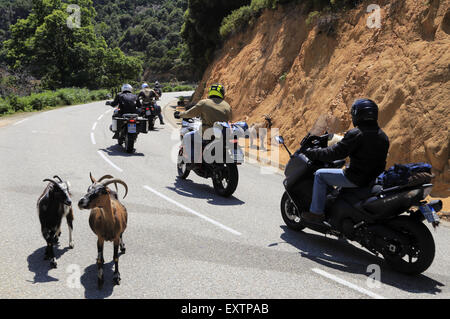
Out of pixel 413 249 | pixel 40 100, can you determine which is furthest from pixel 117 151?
pixel 40 100

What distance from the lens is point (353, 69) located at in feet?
48.2

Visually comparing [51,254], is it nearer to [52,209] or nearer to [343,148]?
[52,209]

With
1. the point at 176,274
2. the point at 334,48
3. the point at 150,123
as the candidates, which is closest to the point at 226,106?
the point at 176,274

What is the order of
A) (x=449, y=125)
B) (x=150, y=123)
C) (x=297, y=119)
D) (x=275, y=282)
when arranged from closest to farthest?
(x=275, y=282), (x=449, y=125), (x=297, y=119), (x=150, y=123)

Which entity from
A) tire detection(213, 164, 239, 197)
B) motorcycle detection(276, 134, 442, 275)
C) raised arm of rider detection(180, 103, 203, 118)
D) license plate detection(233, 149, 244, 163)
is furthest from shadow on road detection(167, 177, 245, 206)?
motorcycle detection(276, 134, 442, 275)

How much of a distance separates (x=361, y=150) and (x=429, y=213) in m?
→ 1.15

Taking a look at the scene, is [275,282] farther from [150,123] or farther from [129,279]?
[150,123]

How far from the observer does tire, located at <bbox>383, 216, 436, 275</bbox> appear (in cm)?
491

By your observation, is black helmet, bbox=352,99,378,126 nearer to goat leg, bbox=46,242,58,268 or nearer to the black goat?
the black goat

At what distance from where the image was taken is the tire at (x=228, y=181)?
8.64m

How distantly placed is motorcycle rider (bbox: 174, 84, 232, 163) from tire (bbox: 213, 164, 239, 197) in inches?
26.7

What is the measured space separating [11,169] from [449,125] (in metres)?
10.6

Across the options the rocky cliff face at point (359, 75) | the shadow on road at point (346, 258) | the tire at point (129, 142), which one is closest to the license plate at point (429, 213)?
the shadow on road at point (346, 258)

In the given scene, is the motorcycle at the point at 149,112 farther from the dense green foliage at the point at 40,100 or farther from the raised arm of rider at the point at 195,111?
the raised arm of rider at the point at 195,111
